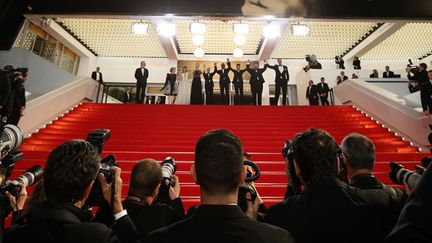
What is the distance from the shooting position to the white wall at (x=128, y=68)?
14836mm

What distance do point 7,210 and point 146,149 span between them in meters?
3.95

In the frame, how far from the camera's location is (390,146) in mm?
5238

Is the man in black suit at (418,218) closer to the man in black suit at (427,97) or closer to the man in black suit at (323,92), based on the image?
the man in black suit at (427,97)

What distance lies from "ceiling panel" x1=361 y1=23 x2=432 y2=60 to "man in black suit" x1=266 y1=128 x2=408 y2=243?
521 inches

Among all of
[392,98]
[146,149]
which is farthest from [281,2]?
[146,149]

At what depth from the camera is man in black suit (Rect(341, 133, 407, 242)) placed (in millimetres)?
1264

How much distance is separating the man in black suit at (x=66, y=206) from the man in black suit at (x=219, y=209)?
304mm

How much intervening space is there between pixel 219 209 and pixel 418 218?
1.72 ft

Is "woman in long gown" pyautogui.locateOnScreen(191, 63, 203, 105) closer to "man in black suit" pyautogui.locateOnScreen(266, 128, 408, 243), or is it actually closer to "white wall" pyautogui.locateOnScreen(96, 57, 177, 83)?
"white wall" pyautogui.locateOnScreen(96, 57, 177, 83)

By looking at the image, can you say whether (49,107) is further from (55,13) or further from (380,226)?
(380,226)

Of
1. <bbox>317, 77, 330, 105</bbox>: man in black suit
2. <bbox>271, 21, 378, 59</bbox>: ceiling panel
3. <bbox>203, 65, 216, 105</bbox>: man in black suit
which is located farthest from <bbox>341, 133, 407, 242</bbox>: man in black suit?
<bbox>271, 21, 378, 59</bbox>: ceiling panel

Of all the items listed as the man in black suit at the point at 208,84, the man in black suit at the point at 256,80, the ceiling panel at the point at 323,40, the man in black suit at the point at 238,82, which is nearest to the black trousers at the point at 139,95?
the man in black suit at the point at 208,84

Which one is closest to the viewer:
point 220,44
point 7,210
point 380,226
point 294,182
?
point 7,210

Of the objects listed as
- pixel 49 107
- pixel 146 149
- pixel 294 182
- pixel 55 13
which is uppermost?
pixel 55 13
